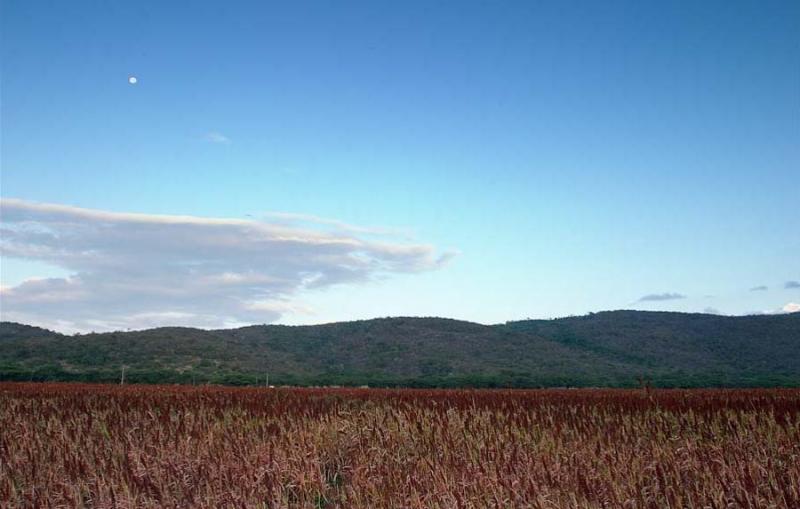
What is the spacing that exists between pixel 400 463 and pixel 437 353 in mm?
72290

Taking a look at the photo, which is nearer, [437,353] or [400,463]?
[400,463]

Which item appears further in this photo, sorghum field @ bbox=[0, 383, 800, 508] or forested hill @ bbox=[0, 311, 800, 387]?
→ forested hill @ bbox=[0, 311, 800, 387]

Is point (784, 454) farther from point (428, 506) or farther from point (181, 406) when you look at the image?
point (181, 406)

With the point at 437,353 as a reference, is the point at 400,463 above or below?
below

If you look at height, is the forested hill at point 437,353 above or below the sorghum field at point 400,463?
above

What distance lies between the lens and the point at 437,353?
80.2m

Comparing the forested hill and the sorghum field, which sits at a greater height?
the forested hill

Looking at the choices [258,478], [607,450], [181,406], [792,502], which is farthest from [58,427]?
[792,502]

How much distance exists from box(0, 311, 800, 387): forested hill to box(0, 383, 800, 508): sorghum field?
139ft

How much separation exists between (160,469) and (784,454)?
7816mm

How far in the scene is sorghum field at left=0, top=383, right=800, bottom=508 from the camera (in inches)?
262

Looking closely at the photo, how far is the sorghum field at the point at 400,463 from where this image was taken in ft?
21.9

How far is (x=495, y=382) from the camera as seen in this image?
5431cm

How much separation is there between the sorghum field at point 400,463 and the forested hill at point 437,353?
42274mm
